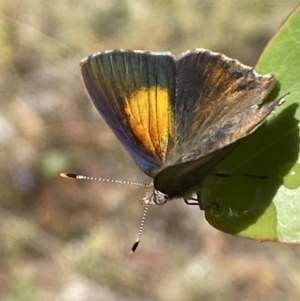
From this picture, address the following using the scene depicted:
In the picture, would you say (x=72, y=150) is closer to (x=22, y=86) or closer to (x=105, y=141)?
(x=105, y=141)

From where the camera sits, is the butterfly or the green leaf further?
the butterfly

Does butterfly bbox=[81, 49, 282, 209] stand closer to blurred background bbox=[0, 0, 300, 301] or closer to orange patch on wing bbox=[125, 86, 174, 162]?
orange patch on wing bbox=[125, 86, 174, 162]

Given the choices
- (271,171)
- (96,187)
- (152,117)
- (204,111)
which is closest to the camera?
(271,171)

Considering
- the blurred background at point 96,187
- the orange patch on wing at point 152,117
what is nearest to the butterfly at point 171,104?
the orange patch on wing at point 152,117

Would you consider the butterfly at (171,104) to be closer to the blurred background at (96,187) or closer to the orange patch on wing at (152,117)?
the orange patch on wing at (152,117)

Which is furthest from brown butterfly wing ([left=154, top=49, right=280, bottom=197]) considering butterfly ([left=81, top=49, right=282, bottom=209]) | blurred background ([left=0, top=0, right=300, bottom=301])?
blurred background ([left=0, top=0, right=300, bottom=301])

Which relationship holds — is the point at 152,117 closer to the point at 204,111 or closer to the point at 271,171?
the point at 204,111

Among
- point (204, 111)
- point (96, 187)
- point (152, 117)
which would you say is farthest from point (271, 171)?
point (96, 187)
